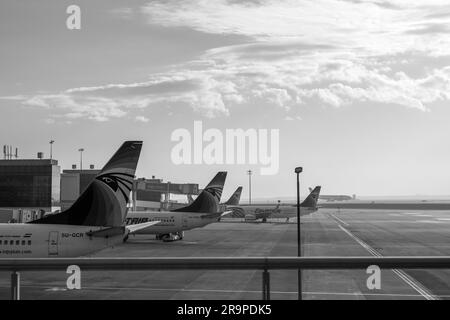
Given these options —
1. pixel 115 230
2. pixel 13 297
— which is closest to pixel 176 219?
pixel 115 230

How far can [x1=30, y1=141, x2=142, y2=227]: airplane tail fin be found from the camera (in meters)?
27.1

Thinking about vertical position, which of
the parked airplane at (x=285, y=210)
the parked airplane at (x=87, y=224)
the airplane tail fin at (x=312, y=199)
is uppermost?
the parked airplane at (x=87, y=224)

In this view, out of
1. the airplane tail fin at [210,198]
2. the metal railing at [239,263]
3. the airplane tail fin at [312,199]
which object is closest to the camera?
the metal railing at [239,263]

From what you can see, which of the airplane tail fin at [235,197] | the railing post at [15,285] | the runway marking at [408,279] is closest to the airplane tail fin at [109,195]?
→ the runway marking at [408,279]

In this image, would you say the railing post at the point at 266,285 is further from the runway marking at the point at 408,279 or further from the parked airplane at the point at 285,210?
the parked airplane at the point at 285,210

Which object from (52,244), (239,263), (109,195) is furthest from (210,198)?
(239,263)

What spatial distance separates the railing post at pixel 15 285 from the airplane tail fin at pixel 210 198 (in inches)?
2152

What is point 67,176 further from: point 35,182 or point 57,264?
point 57,264

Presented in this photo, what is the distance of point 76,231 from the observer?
27.7m

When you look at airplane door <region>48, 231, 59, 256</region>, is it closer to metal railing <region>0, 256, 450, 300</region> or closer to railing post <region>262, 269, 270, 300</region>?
metal railing <region>0, 256, 450, 300</region>

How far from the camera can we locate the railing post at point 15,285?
6.91 m

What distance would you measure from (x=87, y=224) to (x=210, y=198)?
116 ft

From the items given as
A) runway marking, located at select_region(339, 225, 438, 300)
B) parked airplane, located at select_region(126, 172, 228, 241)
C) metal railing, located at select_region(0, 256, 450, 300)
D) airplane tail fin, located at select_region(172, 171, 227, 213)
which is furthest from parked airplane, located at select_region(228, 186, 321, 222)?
metal railing, located at select_region(0, 256, 450, 300)
